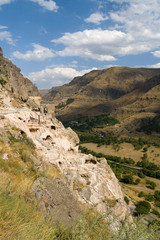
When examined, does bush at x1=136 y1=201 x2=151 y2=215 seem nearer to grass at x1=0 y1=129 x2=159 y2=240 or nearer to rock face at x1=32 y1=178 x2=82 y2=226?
rock face at x1=32 y1=178 x2=82 y2=226

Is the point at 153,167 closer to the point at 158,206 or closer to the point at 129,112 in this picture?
the point at 158,206

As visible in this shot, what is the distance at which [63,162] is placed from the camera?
15.5m

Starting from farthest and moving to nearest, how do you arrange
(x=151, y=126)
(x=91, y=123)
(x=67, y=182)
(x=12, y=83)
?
(x=91, y=123) → (x=151, y=126) → (x=12, y=83) → (x=67, y=182)

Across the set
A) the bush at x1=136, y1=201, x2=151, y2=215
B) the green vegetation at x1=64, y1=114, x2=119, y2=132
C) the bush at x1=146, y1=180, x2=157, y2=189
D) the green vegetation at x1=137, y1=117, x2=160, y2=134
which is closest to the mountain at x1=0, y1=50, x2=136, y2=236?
the bush at x1=136, y1=201, x2=151, y2=215

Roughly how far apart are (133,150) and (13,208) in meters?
86.0

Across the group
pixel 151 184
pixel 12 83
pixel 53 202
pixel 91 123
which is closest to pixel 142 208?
pixel 151 184

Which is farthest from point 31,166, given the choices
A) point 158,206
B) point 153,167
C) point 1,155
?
point 153,167

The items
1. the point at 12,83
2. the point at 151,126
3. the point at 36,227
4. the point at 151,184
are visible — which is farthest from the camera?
the point at 151,126

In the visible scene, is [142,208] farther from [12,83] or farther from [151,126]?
[151,126]

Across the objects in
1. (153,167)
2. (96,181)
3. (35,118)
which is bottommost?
(153,167)

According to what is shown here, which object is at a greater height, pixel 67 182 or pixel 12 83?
pixel 12 83

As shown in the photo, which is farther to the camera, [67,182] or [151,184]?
[151,184]

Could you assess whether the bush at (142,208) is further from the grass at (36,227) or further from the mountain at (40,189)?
the grass at (36,227)

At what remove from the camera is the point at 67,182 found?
37.2 ft
